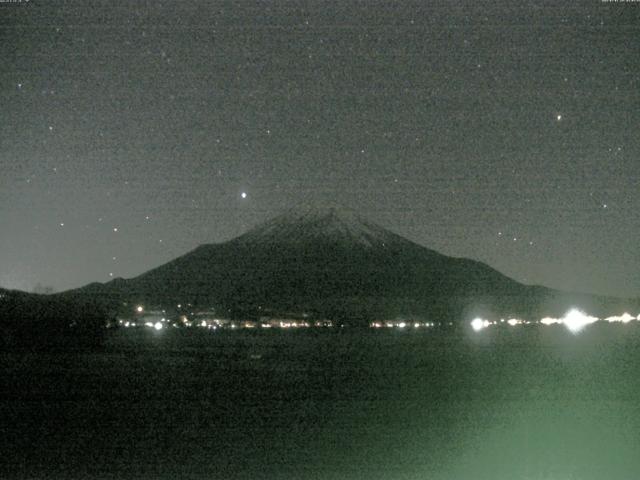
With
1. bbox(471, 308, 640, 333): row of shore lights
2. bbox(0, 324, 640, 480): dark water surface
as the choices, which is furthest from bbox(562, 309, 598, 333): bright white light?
bbox(0, 324, 640, 480): dark water surface

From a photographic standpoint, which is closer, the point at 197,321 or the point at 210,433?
the point at 210,433

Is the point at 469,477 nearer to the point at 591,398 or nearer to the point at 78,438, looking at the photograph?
the point at 78,438

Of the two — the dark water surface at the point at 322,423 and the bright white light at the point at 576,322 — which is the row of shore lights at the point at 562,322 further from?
the dark water surface at the point at 322,423

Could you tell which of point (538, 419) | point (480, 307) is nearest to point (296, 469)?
point (538, 419)

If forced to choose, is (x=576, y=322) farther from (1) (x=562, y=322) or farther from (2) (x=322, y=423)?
(2) (x=322, y=423)

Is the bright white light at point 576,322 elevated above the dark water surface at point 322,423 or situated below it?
above

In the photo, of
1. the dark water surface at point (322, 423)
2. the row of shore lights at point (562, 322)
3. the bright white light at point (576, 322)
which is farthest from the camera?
the row of shore lights at point (562, 322)

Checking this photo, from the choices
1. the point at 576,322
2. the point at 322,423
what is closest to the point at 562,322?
the point at 576,322

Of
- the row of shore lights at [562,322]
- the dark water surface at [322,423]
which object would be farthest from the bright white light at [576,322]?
the dark water surface at [322,423]
